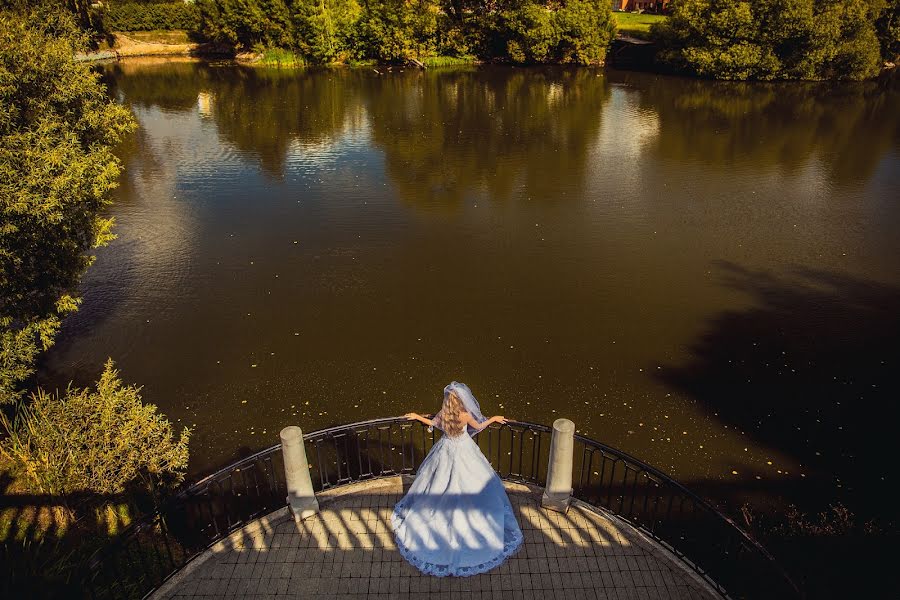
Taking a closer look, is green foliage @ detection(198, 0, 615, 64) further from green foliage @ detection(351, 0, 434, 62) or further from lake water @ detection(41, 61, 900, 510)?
lake water @ detection(41, 61, 900, 510)

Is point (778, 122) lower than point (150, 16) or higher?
lower

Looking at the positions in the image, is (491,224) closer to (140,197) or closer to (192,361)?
(192,361)

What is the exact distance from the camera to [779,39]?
45.7m

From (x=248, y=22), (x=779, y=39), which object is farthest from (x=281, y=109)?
(x=779, y=39)

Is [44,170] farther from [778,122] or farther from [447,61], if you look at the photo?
[447,61]

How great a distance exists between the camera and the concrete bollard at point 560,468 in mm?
8062

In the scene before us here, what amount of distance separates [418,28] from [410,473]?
54.1 m

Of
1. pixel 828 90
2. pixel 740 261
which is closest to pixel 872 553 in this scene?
pixel 740 261

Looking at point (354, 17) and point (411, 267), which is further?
point (354, 17)

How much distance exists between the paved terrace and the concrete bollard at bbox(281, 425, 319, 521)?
0.78 ft

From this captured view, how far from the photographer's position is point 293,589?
24.7 feet

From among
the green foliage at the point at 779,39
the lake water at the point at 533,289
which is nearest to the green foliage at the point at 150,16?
the lake water at the point at 533,289

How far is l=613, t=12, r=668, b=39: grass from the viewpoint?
60.6 meters

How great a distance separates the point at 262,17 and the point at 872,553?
6085 cm
